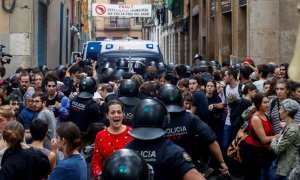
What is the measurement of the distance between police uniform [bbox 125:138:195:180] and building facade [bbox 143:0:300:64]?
14.1 meters

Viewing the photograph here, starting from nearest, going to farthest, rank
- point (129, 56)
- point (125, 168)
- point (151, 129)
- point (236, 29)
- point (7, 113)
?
1. point (125, 168)
2. point (151, 129)
3. point (7, 113)
4. point (129, 56)
5. point (236, 29)

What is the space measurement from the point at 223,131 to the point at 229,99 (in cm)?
77

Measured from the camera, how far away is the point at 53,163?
254 inches

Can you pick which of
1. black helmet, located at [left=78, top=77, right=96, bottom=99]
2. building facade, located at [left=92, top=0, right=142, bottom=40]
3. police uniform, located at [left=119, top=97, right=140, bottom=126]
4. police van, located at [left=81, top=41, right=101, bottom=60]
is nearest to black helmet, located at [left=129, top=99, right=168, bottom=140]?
police uniform, located at [left=119, top=97, right=140, bottom=126]

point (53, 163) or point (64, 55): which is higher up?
point (64, 55)

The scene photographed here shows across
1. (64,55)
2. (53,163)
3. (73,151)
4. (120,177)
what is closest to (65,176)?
(73,151)

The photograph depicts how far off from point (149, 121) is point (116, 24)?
3068 inches

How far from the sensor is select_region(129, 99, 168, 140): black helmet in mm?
5055

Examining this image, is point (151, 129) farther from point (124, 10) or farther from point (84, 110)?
point (124, 10)

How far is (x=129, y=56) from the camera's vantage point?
17984mm

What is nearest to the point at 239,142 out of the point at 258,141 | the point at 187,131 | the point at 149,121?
the point at 258,141

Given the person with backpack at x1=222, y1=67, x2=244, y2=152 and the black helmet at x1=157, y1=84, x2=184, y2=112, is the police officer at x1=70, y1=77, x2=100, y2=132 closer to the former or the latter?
the person with backpack at x1=222, y1=67, x2=244, y2=152

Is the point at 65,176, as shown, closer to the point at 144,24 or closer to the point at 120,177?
the point at 120,177

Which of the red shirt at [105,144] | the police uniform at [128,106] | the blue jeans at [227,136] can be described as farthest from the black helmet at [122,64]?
the red shirt at [105,144]
